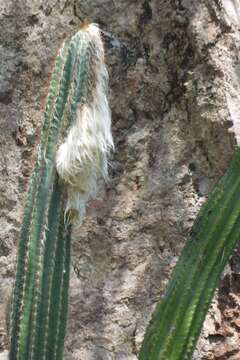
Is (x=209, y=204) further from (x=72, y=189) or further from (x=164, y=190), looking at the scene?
(x=164, y=190)

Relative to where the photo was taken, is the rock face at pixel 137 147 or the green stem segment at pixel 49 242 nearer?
the green stem segment at pixel 49 242

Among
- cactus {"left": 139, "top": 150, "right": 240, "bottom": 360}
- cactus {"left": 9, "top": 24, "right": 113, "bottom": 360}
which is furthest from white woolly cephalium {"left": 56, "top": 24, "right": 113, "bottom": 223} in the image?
cactus {"left": 139, "top": 150, "right": 240, "bottom": 360}

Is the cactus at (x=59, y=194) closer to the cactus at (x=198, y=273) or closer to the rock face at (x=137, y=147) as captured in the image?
the cactus at (x=198, y=273)

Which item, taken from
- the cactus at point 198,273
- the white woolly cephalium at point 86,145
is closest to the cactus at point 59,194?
the white woolly cephalium at point 86,145

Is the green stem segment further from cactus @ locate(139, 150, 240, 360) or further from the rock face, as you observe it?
the rock face

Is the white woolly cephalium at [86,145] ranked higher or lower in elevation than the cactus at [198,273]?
higher

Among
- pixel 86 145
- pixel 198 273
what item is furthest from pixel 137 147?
pixel 198 273
